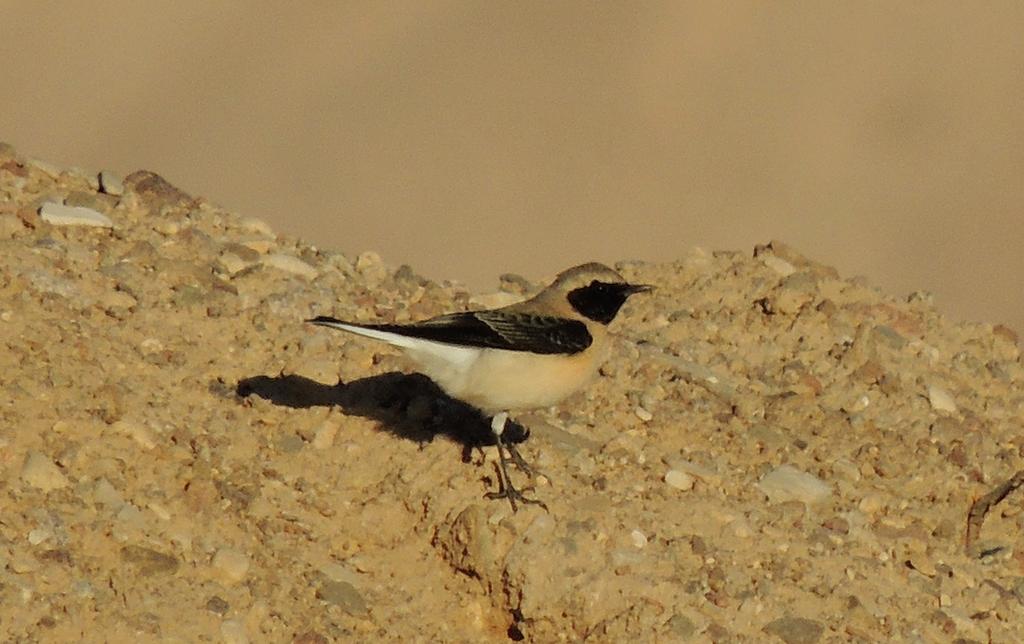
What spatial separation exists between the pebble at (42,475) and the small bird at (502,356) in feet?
4.93

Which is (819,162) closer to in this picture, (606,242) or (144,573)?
(606,242)

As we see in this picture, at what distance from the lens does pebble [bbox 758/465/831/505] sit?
29.6ft

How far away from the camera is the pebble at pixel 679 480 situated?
8.84 metres

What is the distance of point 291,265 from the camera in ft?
33.9

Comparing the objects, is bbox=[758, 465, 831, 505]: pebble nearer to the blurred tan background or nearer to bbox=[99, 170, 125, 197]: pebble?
bbox=[99, 170, 125, 197]: pebble

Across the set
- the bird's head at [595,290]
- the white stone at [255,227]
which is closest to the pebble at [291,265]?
the white stone at [255,227]

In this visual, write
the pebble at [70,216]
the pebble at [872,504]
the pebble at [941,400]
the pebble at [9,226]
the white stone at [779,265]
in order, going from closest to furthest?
the pebble at [872,504] → the pebble at [9,226] → the pebble at [70,216] → the pebble at [941,400] → the white stone at [779,265]

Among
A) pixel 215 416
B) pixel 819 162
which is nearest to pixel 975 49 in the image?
pixel 819 162

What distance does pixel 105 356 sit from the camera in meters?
8.89

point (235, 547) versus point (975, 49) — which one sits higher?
point (975, 49)

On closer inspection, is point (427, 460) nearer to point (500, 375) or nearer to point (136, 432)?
point (500, 375)

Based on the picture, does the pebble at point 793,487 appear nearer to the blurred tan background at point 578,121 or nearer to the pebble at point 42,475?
the pebble at point 42,475

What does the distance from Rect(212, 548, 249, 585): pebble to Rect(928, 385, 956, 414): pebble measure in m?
4.72

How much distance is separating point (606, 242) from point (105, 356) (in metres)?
19.2
